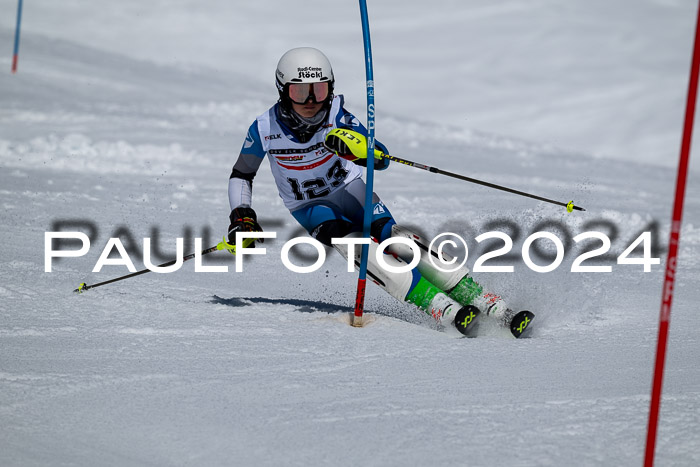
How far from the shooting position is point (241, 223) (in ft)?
14.9

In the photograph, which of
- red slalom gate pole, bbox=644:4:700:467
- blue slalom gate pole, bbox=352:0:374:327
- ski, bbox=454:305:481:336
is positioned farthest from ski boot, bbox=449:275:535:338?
red slalom gate pole, bbox=644:4:700:467

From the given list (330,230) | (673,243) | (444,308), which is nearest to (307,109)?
(330,230)

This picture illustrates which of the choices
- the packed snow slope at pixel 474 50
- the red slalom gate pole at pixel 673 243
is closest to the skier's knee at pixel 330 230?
the red slalom gate pole at pixel 673 243

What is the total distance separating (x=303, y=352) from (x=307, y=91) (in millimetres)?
1366

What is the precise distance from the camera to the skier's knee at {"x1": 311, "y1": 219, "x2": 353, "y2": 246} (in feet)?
15.0

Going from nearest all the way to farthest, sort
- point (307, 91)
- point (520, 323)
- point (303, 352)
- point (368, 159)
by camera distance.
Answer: point (303, 352) → point (368, 159) → point (520, 323) → point (307, 91)

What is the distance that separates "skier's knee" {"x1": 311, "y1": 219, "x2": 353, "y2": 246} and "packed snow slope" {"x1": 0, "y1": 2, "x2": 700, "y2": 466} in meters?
0.44

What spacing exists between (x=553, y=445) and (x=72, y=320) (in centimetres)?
266

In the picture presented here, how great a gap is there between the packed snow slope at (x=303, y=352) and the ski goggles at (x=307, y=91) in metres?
1.18

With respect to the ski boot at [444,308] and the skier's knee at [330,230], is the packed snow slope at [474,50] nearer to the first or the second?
the skier's knee at [330,230]

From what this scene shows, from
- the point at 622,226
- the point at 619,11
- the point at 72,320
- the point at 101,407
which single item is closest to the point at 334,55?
the point at 619,11

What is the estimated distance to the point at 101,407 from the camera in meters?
3.18

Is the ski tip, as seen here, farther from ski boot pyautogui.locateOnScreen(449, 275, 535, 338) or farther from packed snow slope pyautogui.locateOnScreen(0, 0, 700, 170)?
packed snow slope pyautogui.locateOnScreen(0, 0, 700, 170)

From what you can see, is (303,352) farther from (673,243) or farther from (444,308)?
(673,243)
